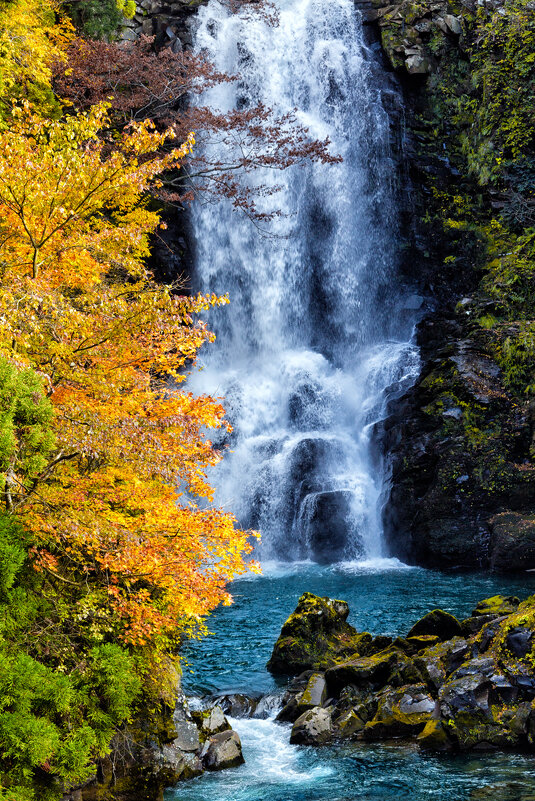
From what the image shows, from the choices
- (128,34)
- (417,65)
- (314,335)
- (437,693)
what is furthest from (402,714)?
(128,34)

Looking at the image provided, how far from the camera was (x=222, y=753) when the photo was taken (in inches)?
339

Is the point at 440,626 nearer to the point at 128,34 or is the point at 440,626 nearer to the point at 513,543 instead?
the point at 513,543

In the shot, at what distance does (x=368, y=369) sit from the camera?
25297 millimetres

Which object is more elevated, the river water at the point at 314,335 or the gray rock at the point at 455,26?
the gray rock at the point at 455,26

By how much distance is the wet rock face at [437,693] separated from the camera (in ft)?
27.6

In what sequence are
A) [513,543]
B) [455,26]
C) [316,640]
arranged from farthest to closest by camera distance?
[455,26] → [513,543] → [316,640]

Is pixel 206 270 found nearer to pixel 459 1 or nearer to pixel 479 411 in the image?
pixel 479 411

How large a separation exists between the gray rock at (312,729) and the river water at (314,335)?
4657 millimetres

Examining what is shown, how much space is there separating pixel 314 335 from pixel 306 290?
204 cm

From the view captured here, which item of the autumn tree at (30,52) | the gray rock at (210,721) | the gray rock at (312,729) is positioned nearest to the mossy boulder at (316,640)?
the gray rock at (312,729)

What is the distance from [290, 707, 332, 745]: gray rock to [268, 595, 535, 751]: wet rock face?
0.04ft

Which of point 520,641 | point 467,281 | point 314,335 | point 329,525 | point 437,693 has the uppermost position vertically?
point 467,281

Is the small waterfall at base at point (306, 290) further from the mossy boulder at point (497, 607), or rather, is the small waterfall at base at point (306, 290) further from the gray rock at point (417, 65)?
the mossy boulder at point (497, 607)

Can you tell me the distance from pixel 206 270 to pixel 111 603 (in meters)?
21.8
